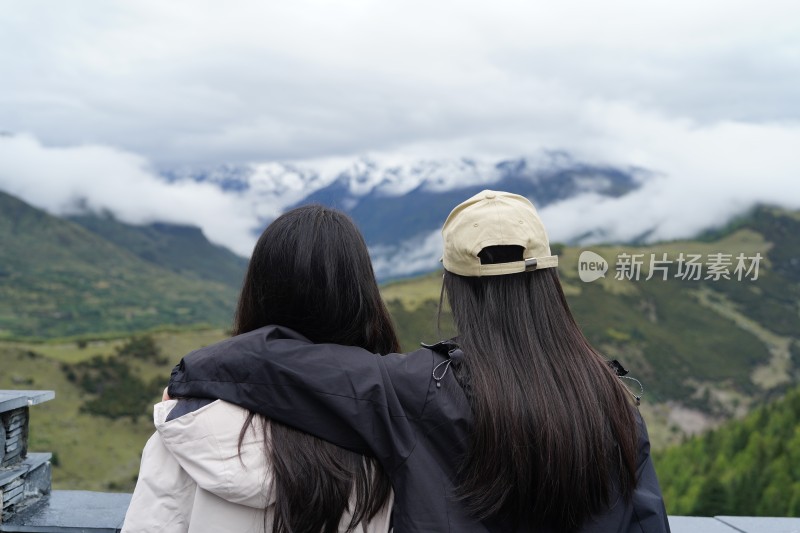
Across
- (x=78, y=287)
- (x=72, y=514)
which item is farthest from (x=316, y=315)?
(x=78, y=287)

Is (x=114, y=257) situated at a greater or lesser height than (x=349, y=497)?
lesser

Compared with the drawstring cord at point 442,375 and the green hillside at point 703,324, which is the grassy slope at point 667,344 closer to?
the green hillside at point 703,324

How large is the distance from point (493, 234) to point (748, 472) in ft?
44.6

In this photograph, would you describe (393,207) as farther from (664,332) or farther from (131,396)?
(131,396)

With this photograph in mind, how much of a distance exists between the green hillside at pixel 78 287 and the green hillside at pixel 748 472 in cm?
7971

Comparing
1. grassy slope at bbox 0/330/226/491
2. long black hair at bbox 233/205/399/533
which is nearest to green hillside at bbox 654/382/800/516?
long black hair at bbox 233/205/399/533

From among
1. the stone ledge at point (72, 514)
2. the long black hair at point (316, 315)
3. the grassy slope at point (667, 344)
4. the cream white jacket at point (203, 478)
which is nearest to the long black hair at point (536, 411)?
the long black hair at point (316, 315)

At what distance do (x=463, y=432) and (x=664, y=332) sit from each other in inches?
2425

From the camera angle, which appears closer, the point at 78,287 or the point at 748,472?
the point at 748,472

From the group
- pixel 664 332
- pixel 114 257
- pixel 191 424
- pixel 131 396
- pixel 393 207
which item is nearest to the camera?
pixel 191 424

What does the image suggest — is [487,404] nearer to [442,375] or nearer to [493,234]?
[442,375]

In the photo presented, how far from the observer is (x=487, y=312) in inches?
93.3

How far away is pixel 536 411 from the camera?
2.22m

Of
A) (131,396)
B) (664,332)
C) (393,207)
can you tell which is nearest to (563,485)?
(131,396)
